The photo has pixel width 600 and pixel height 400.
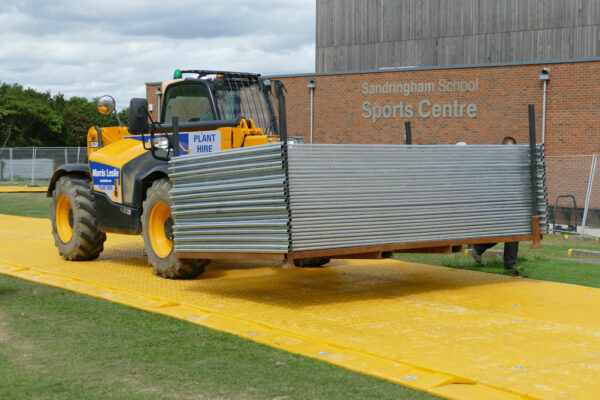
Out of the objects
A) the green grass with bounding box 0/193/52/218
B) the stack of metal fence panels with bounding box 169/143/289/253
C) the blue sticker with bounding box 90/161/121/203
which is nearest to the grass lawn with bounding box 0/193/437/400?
the stack of metal fence panels with bounding box 169/143/289/253

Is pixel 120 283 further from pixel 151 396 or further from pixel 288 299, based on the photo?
pixel 151 396

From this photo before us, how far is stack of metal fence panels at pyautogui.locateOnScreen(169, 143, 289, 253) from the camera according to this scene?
285 inches

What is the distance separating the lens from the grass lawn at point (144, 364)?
4.83m

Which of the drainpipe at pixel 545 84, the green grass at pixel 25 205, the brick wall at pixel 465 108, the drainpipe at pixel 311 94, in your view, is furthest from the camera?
the drainpipe at pixel 311 94

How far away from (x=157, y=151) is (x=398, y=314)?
4271mm

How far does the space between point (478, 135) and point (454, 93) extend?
1.73 metres

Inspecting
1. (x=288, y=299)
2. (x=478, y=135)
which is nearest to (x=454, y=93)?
(x=478, y=135)

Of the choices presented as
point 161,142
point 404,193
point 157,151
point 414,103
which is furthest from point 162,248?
point 414,103

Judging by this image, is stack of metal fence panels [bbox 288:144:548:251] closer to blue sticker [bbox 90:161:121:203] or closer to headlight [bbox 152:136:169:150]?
headlight [bbox 152:136:169:150]

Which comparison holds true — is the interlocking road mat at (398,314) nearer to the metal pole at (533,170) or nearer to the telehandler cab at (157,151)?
the telehandler cab at (157,151)

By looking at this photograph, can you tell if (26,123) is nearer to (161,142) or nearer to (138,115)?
(161,142)

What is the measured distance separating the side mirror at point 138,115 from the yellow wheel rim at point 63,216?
258 centimetres

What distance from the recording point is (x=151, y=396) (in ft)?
15.6

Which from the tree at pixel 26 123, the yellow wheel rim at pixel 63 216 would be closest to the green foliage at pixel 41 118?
the tree at pixel 26 123
